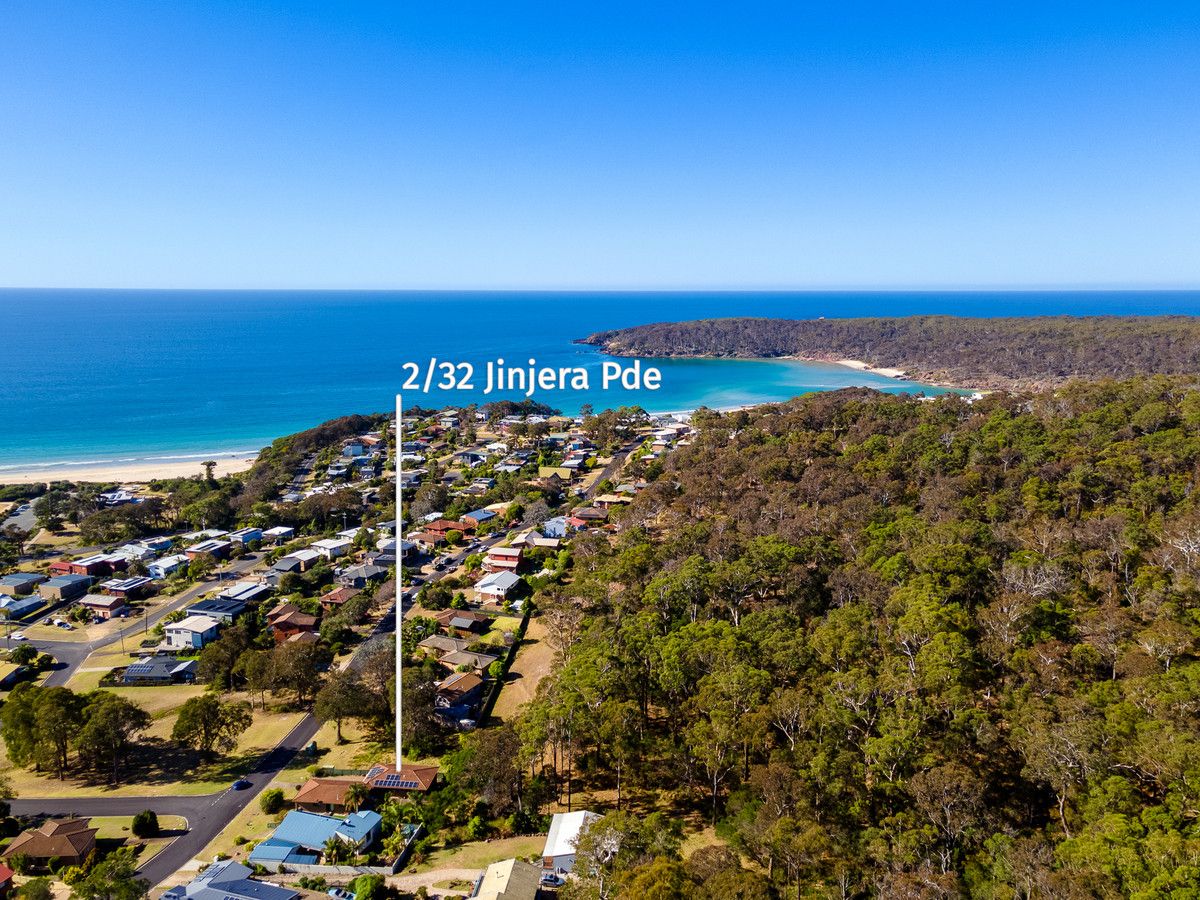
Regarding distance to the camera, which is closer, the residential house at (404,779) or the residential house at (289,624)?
the residential house at (404,779)

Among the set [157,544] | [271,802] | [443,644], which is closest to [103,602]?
[157,544]

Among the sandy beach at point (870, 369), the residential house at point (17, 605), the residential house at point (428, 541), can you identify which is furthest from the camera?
the sandy beach at point (870, 369)

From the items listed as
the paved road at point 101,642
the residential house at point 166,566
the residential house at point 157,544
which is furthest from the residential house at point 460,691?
the residential house at point 157,544

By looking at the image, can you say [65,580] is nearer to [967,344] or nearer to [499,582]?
[499,582]

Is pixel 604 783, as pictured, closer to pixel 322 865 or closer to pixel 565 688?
pixel 565 688

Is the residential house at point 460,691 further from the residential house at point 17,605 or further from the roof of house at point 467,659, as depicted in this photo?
the residential house at point 17,605

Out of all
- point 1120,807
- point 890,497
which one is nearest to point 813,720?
point 1120,807
